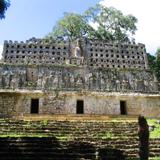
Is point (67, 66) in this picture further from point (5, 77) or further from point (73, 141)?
point (73, 141)

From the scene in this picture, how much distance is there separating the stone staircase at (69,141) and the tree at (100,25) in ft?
61.8

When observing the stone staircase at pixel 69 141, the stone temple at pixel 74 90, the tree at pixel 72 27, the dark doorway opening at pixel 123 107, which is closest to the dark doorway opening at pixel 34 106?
the stone temple at pixel 74 90

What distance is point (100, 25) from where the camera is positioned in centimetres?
3528

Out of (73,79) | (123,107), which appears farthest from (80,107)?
(123,107)

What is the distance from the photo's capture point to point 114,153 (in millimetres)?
11672

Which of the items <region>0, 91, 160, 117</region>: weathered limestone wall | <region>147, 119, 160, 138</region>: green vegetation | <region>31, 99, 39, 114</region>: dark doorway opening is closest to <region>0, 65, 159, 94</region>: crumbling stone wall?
<region>0, 91, 160, 117</region>: weathered limestone wall

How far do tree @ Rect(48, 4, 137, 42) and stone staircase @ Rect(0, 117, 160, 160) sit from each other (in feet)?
61.8

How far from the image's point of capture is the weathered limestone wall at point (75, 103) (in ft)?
66.6

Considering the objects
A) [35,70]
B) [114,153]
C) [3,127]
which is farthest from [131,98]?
[114,153]

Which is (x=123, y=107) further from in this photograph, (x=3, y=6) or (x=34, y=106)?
(x=3, y=6)

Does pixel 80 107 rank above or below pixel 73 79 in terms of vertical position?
below

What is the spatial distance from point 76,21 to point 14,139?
2359cm

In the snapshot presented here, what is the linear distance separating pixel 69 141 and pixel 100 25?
23428 millimetres

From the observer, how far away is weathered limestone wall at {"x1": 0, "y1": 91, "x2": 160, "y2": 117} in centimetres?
2030
